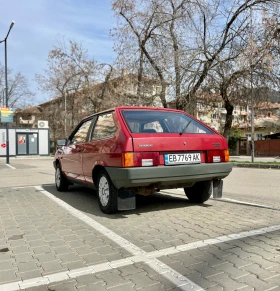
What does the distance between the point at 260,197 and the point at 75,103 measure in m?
31.0

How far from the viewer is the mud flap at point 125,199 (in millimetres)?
4668

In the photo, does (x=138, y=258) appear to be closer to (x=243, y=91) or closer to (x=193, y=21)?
(x=243, y=91)

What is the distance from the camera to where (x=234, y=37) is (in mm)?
15156

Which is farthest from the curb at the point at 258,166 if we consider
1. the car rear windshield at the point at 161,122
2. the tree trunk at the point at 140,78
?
the car rear windshield at the point at 161,122

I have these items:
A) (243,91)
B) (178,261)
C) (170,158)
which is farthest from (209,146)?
(243,91)

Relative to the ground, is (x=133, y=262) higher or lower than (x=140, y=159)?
lower

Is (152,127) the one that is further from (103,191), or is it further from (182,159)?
(103,191)

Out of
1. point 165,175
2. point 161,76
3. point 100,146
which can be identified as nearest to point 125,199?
point 165,175

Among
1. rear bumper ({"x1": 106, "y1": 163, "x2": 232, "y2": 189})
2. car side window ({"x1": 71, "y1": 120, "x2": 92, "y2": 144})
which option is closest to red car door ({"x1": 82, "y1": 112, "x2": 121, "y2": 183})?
rear bumper ({"x1": 106, "y1": 163, "x2": 232, "y2": 189})

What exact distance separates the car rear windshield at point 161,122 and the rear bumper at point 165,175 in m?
0.63

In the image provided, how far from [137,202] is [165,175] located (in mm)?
1687

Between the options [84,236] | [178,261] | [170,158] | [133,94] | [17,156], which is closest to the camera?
[178,261]

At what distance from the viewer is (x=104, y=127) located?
17.2 feet

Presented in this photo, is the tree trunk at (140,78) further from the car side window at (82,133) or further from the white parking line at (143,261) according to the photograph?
the white parking line at (143,261)
